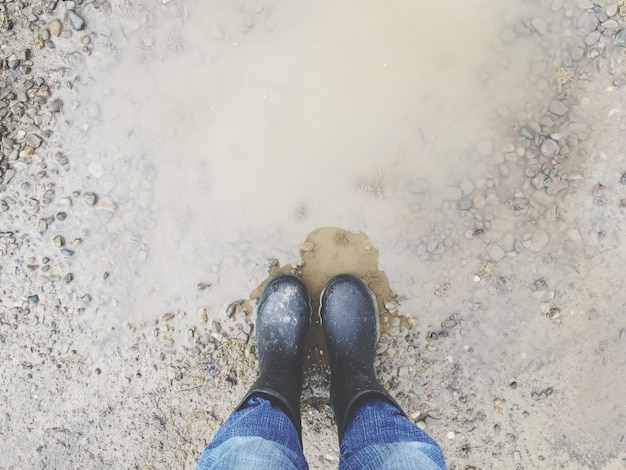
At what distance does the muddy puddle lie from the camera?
2.07 m

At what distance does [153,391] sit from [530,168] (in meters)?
2.11

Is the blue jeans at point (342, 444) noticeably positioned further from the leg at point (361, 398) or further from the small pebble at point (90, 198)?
the small pebble at point (90, 198)

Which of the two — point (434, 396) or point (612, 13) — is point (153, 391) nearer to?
point (434, 396)

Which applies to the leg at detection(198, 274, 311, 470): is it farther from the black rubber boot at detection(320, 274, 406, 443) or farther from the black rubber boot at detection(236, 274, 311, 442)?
the black rubber boot at detection(320, 274, 406, 443)

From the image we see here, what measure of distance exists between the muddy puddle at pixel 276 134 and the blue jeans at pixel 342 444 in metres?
0.65

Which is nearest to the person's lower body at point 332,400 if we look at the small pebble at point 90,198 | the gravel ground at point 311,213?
the gravel ground at point 311,213

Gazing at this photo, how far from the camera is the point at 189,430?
217 cm

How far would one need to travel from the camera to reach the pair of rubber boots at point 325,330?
1966mm

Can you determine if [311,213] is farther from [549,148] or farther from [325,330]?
[549,148]

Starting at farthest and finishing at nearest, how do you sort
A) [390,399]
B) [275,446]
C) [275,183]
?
[275,183] < [390,399] < [275,446]

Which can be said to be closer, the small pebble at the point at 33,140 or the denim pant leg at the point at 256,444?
the denim pant leg at the point at 256,444

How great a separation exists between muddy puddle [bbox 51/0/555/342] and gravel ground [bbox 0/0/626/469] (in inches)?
0.4

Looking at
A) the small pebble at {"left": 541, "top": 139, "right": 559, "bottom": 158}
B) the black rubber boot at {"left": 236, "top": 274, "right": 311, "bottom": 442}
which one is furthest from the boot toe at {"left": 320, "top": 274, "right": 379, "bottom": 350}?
the small pebble at {"left": 541, "top": 139, "right": 559, "bottom": 158}

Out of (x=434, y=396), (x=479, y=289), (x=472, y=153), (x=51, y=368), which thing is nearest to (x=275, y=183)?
(x=472, y=153)
